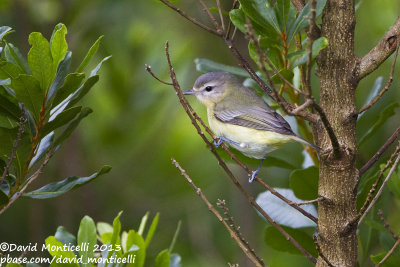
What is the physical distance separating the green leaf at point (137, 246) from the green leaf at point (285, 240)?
586mm

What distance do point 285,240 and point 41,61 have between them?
1237mm

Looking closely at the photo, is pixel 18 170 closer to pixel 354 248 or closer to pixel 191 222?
pixel 354 248

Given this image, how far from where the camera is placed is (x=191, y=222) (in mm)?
4484

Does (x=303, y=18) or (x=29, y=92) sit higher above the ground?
(x=29, y=92)

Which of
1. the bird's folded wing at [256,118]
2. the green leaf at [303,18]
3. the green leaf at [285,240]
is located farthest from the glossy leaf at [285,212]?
the green leaf at [303,18]

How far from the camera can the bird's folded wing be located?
280 cm

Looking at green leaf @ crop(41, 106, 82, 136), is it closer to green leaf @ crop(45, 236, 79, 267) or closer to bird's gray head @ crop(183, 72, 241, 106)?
green leaf @ crop(45, 236, 79, 267)

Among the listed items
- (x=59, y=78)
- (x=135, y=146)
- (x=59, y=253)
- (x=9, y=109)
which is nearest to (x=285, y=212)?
(x=59, y=253)

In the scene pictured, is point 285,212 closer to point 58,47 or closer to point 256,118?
point 256,118

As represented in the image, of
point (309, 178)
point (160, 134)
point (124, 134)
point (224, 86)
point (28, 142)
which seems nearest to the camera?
point (28, 142)

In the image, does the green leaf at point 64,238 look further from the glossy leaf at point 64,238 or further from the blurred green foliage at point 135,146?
the blurred green foliage at point 135,146

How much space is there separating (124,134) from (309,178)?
1.88 meters

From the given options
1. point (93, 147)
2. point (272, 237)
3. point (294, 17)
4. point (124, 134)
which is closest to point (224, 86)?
point (124, 134)

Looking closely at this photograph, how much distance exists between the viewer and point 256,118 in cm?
308
